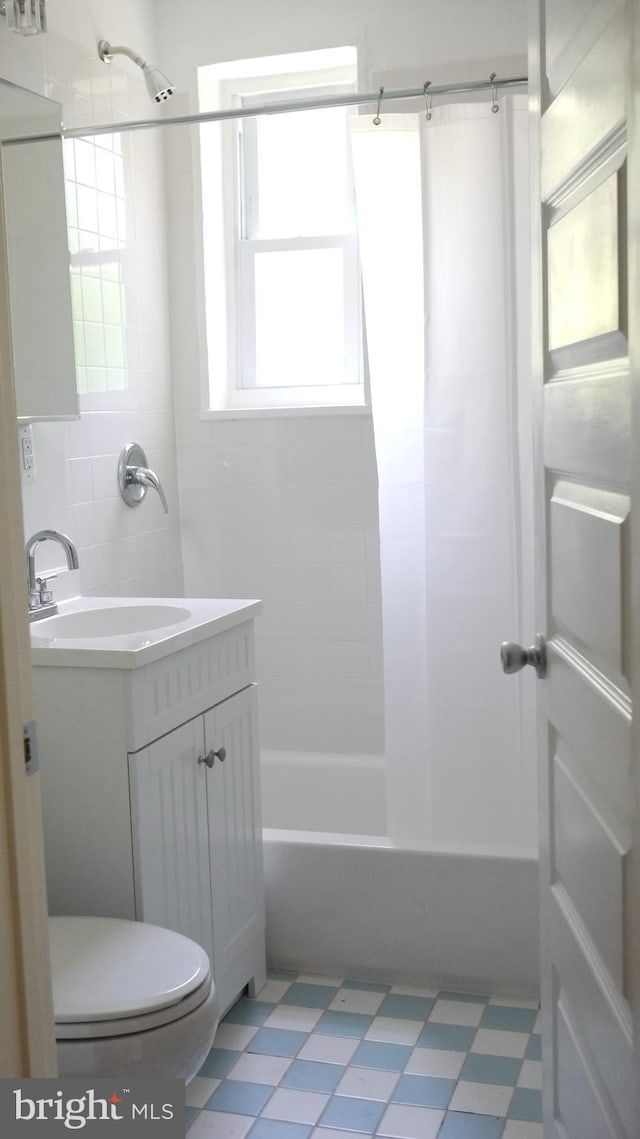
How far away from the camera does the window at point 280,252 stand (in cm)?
362

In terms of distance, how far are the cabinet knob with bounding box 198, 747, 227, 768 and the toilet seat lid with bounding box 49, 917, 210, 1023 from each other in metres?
0.40

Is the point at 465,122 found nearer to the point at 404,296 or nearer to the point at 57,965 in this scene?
the point at 404,296

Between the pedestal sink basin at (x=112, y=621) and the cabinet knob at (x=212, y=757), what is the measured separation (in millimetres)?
324

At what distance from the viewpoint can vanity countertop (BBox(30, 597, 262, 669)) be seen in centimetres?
210

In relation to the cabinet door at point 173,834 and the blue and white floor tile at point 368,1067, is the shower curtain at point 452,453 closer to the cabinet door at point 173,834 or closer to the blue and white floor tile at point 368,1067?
the blue and white floor tile at point 368,1067

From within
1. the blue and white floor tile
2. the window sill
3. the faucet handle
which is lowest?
the blue and white floor tile

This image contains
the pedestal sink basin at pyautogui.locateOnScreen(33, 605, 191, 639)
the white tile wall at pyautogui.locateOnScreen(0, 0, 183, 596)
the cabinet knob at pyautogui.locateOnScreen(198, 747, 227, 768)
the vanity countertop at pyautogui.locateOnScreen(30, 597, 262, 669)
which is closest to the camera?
the vanity countertop at pyautogui.locateOnScreen(30, 597, 262, 669)

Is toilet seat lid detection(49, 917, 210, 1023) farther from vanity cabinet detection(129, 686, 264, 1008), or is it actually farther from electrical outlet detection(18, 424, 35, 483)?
electrical outlet detection(18, 424, 35, 483)

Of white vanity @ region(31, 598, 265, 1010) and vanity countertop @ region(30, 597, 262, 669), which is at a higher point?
vanity countertop @ region(30, 597, 262, 669)

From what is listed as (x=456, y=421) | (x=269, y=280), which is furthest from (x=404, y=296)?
(x=269, y=280)

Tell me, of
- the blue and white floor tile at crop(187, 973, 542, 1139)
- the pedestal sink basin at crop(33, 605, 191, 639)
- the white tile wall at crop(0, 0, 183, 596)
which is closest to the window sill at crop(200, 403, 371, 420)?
the white tile wall at crop(0, 0, 183, 596)

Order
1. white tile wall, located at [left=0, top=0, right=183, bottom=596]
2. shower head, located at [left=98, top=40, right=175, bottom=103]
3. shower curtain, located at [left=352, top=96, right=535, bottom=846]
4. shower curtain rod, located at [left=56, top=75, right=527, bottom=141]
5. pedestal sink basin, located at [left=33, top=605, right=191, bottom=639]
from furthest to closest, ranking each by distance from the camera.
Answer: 1. shower head, located at [left=98, top=40, right=175, bottom=103]
2. white tile wall, located at [left=0, top=0, right=183, bottom=596]
3. shower curtain, located at [left=352, top=96, right=535, bottom=846]
4. pedestal sink basin, located at [left=33, top=605, right=191, bottom=639]
5. shower curtain rod, located at [left=56, top=75, right=527, bottom=141]

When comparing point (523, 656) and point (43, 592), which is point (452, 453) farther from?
point (523, 656)

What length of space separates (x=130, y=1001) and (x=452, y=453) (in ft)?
4.95
